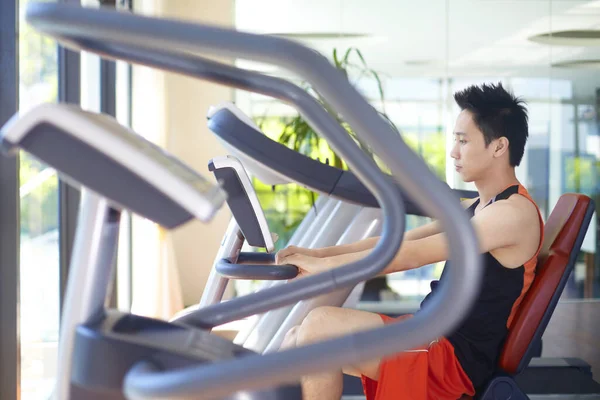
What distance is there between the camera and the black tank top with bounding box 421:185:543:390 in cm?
179

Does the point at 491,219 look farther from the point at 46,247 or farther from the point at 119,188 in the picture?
the point at 46,247

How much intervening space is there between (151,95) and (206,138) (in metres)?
0.91

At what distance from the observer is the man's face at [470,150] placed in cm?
205

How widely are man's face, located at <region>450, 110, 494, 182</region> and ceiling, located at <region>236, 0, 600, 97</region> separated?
2.69m

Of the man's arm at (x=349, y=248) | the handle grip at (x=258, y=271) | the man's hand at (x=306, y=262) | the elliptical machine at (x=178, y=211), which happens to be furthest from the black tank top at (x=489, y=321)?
the elliptical machine at (x=178, y=211)

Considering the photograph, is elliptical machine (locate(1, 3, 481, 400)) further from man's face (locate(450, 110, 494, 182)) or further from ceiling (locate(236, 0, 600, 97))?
ceiling (locate(236, 0, 600, 97))

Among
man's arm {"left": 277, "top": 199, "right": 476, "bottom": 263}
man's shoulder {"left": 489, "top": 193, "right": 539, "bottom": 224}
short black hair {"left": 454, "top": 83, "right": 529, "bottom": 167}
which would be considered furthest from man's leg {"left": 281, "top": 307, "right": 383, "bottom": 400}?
short black hair {"left": 454, "top": 83, "right": 529, "bottom": 167}

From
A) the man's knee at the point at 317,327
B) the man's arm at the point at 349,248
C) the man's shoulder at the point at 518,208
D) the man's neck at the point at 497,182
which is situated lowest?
the man's knee at the point at 317,327

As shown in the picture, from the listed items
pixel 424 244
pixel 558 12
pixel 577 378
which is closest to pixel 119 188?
pixel 424 244

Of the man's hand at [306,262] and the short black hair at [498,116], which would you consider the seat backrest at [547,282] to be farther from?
the man's hand at [306,262]

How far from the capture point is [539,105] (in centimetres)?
461

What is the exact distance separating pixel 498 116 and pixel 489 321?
62 centimetres

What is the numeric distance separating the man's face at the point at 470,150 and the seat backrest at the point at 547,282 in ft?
0.83

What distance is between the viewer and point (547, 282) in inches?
70.3
